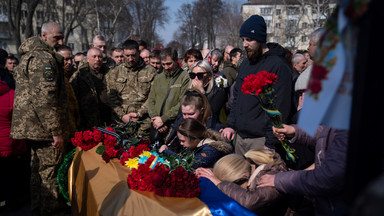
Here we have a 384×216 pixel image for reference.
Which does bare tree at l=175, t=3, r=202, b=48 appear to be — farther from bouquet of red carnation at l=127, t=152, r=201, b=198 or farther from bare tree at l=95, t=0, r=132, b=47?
bouquet of red carnation at l=127, t=152, r=201, b=198

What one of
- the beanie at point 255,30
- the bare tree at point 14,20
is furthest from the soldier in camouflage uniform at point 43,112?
the bare tree at point 14,20

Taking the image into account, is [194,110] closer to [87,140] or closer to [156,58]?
[87,140]

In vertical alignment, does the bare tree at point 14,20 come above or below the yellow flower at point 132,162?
above

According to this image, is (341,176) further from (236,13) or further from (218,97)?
(236,13)

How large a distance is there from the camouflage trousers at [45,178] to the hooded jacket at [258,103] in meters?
2.46

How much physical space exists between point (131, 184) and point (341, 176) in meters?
1.46

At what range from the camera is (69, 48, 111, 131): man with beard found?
17.6 ft

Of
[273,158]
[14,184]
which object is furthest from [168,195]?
[14,184]

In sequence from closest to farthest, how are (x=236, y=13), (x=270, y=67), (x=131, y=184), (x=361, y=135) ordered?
(x=361, y=135)
(x=131, y=184)
(x=270, y=67)
(x=236, y=13)

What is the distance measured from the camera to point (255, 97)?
10.8ft

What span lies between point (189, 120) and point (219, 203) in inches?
49.2

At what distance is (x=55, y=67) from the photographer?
379 cm

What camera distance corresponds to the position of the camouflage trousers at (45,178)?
3.90 m

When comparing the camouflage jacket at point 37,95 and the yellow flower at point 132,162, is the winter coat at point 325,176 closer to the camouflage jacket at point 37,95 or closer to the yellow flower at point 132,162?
the yellow flower at point 132,162
